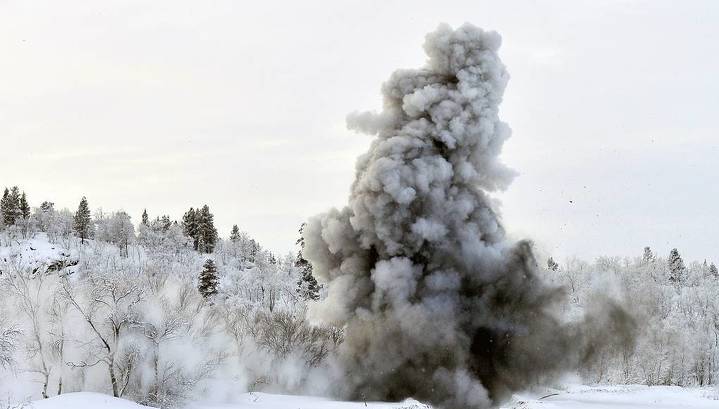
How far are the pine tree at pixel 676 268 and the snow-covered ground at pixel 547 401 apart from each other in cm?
8549

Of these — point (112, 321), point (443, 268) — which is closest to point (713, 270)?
point (443, 268)

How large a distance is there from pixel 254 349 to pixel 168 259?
84265mm

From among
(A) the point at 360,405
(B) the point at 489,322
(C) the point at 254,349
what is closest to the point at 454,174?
(B) the point at 489,322

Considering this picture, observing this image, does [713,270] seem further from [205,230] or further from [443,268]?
[443,268]

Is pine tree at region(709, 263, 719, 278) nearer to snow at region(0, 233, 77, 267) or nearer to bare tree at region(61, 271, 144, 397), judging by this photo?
snow at region(0, 233, 77, 267)

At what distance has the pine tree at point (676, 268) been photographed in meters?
144

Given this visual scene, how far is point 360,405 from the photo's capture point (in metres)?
41.7

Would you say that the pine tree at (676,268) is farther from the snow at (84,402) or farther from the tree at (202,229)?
the snow at (84,402)

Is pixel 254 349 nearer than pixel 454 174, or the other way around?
pixel 454 174

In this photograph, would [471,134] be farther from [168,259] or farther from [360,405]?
[168,259]

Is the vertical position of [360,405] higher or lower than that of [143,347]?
lower

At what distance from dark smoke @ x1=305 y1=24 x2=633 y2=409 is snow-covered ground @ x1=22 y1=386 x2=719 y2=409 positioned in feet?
8.18

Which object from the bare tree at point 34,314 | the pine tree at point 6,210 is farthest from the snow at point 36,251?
the bare tree at point 34,314

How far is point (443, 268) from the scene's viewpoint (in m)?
46.5
